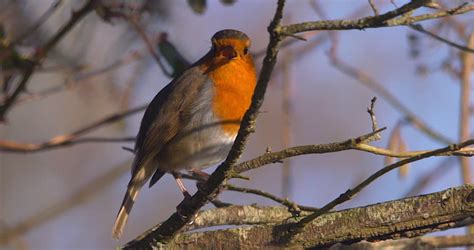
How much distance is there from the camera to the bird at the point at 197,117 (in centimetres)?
308

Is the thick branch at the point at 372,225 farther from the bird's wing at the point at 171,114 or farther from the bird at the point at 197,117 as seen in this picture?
the bird's wing at the point at 171,114

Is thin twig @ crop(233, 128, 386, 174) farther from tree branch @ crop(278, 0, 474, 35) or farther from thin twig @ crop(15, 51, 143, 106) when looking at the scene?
thin twig @ crop(15, 51, 143, 106)

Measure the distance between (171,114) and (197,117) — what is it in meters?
0.12

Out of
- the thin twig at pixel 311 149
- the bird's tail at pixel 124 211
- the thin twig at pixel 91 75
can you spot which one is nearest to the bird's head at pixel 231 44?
the thin twig at pixel 91 75

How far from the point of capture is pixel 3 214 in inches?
218

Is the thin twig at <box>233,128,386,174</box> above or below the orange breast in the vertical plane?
below

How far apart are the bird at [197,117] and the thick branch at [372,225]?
737 mm

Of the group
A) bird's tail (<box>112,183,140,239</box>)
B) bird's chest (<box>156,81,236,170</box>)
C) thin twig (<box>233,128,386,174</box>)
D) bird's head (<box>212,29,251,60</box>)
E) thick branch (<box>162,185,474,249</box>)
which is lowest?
thick branch (<box>162,185,474,249</box>)

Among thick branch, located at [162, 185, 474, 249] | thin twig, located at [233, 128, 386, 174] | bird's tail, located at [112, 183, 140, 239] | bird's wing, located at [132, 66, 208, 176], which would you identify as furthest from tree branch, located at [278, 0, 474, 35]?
bird's tail, located at [112, 183, 140, 239]

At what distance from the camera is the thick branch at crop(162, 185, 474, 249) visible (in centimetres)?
216

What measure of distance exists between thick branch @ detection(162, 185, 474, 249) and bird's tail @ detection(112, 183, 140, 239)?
0.82 metres

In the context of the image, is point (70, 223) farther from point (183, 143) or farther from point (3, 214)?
point (183, 143)

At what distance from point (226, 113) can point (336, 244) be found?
3.10 ft

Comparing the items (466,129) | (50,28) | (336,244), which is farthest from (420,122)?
(50,28)
